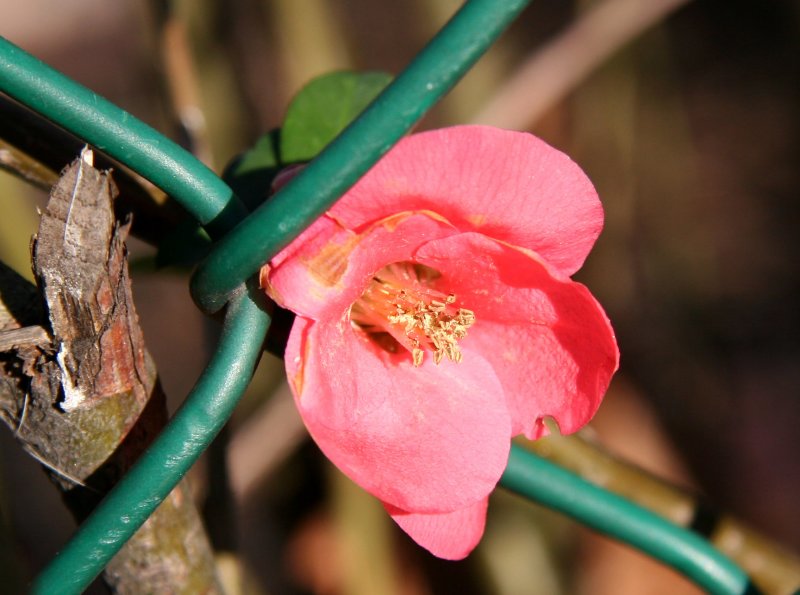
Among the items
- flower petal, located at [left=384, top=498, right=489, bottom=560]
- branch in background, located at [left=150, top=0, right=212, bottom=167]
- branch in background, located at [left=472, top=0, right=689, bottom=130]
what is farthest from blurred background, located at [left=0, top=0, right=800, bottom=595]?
flower petal, located at [left=384, top=498, right=489, bottom=560]

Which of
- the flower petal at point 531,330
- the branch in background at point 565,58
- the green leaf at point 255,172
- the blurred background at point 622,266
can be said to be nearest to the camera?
the flower petal at point 531,330

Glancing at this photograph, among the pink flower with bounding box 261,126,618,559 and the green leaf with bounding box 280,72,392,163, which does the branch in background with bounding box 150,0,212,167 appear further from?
→ the pink flower with bounding box 261,126,618,559

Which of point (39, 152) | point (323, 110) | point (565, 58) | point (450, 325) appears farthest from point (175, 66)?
point (565, 58)

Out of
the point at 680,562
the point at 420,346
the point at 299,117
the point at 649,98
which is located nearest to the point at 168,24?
the point at 299,117

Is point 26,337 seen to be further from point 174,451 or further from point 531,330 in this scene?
point 531,330

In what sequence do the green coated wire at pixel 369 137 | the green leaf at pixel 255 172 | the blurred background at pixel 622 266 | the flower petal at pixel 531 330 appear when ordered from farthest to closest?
1. the blurred background at pixel 622 266
2. the green leaf at pixel 255 172
3. the flower petal at pixel 531 330
4. the green coated wire at pixel 369 137

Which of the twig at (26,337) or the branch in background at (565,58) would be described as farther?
the branch in background at (565,58)

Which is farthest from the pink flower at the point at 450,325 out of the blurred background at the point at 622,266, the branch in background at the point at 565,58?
the blurred background at the point at 622,266

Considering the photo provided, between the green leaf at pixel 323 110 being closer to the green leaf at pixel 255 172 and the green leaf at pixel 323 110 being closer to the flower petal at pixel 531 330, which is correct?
the green leaf at pixel 255 172
